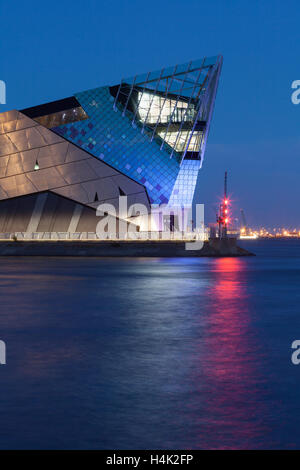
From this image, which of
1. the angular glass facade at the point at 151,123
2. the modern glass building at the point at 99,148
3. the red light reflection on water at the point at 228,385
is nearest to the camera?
the red light reflection on water at the point at 228,385

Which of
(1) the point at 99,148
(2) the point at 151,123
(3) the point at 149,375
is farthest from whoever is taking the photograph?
(2) the point at 151,123

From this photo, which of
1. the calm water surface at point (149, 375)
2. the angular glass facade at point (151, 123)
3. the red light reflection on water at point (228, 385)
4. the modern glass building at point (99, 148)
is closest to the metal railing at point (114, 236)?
the modern glass building at point (99, 148)

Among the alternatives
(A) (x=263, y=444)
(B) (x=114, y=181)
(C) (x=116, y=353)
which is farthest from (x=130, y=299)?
(B) (x=114, y=181)

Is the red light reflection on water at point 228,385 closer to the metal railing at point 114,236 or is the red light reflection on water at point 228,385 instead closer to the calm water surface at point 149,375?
the calm water surface at point 149,375

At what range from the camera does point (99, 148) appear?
68188 millimetres

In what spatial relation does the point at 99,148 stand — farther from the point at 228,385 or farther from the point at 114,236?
the point at 228,385

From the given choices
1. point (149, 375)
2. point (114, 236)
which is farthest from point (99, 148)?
point (149, 375)

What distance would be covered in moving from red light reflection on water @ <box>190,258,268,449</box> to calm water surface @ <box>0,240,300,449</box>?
1cm

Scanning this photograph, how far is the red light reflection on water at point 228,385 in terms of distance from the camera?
6348mm

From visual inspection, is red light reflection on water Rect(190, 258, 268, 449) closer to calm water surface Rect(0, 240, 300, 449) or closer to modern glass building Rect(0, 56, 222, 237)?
calm water surface Rect(0, 240, 300, 449)

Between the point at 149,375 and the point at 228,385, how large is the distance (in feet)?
4.08

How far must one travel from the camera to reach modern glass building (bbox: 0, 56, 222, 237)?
68.2 m

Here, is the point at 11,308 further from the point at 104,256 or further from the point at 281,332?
the point at 104,256

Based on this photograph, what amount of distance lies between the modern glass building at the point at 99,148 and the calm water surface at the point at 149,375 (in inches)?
1956
